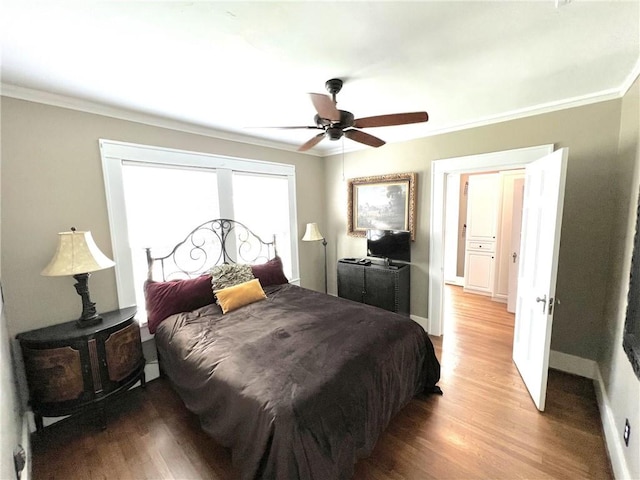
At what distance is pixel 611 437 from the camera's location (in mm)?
1701

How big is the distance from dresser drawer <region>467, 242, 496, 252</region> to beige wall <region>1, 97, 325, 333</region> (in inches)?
211

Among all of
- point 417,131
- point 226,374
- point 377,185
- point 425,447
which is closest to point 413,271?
point 377,185

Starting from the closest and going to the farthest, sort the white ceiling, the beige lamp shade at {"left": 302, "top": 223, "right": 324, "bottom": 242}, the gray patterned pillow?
the white ceiling, the gray patterned pillow, the beige lamp shade at {"left": 302, "top": 223, "right": 324, "bottom": 242}

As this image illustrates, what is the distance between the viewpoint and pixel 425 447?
1.79m

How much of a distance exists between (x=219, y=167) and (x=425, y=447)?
322cm

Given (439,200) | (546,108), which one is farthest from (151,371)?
(546,108)

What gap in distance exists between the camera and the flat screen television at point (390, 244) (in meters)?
3.42

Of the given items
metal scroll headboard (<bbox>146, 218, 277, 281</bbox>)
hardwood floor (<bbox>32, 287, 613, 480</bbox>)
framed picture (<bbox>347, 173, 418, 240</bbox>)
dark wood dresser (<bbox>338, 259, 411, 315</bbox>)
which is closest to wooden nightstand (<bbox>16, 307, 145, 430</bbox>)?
hardwood floor (<bbox>32, 287, 613, 480</bbox>)

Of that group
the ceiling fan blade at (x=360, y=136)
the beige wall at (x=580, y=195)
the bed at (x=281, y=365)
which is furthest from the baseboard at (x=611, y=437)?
the ceiling fan blade at (x=360, y=136)

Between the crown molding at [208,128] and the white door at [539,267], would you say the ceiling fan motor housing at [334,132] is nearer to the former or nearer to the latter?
the white door at [539,267]

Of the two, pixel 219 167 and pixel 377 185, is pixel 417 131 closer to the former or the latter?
pixel 377 185

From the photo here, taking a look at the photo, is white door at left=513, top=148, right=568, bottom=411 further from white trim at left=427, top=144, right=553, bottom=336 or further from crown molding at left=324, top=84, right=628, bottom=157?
crown molding at left=324, top=84, right=628, bottom=157

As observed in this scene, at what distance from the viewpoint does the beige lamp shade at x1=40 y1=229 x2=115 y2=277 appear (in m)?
1.87

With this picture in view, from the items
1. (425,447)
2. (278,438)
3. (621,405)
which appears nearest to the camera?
(278,438)
